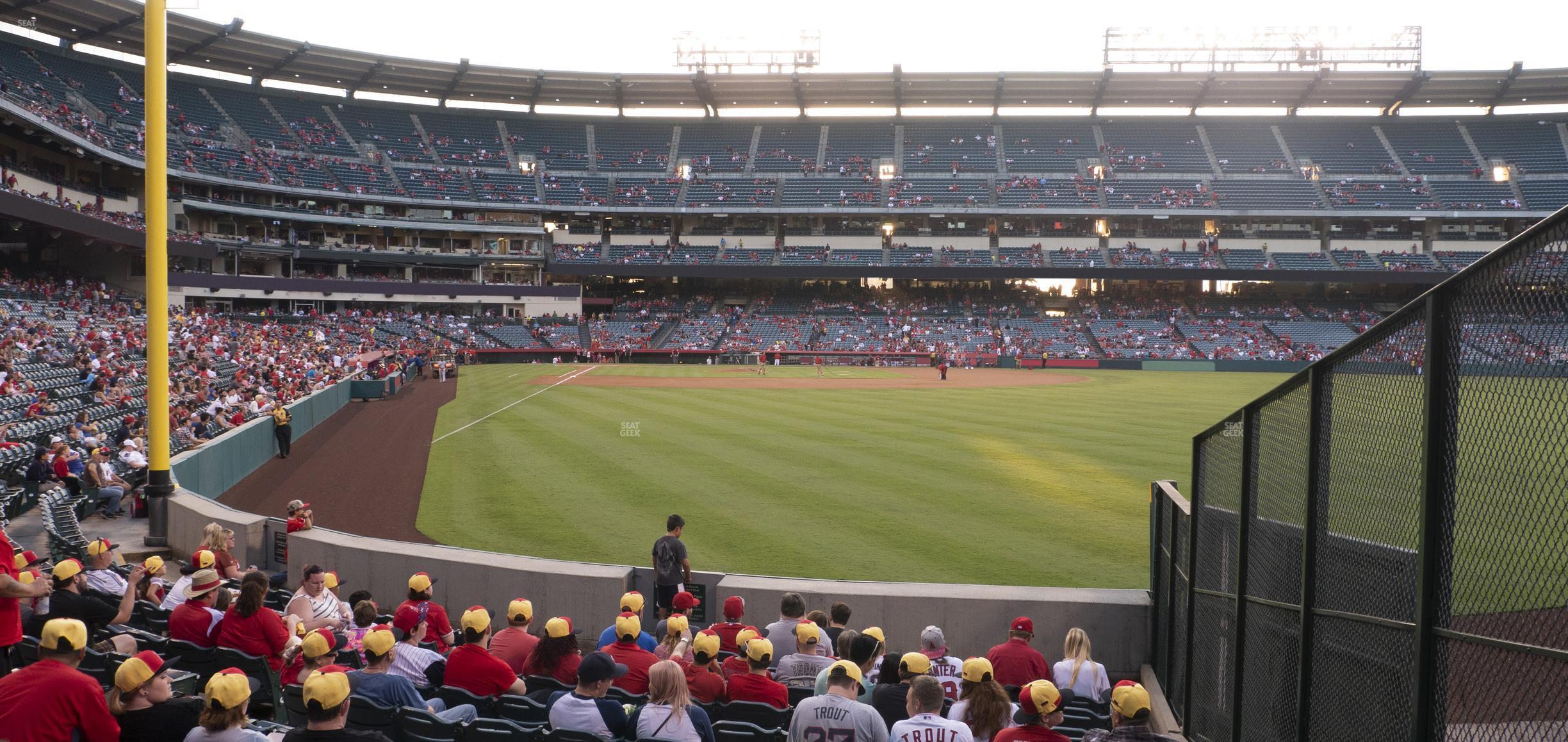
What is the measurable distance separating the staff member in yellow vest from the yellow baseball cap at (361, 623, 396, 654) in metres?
18.9

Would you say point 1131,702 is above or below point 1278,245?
below

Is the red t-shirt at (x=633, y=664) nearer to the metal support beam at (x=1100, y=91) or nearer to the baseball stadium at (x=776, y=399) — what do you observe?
the baseball stadium at (x=776, y=399)

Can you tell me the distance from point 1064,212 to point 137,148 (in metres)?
→ 66.9

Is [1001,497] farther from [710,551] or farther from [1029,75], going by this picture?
[1029,75]

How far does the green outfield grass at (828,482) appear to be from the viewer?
13867 mm

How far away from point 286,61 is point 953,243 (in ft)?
185

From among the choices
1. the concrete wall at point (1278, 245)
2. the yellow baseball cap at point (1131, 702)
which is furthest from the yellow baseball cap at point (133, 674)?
the concrete wall at point (1278, 245)

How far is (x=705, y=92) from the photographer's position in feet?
278

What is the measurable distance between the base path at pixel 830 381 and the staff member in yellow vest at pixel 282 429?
834 inches

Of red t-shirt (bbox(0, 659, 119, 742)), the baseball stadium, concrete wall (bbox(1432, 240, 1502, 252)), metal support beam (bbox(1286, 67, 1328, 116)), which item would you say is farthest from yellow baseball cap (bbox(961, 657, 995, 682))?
concrete wall (bbox(1432, 240, 1502, 252))

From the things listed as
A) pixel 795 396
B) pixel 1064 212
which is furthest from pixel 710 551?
pixel 1064 212

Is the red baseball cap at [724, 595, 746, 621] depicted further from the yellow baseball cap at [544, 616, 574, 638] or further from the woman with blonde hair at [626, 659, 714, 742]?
the woman with blonde hair at [626, 659, 714, 742]

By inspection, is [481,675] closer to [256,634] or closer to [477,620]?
[477,620]

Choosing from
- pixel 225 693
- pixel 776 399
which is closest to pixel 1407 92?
pixel 776 399
